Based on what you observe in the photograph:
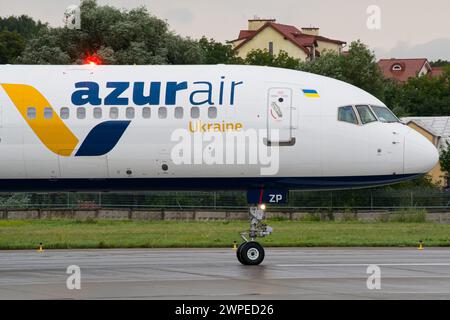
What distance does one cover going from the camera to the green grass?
4300 centimetres

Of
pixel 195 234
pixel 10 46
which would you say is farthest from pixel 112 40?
pixel 10 46

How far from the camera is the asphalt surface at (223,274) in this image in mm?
24828

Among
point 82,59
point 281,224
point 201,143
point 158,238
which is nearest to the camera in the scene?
point 201,143

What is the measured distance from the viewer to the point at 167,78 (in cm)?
3231

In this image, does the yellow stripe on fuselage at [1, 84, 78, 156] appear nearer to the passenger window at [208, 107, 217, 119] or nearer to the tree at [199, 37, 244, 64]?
the passenger window at [208, 107, 217, 119]

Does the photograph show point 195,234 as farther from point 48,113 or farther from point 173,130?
point 48,113

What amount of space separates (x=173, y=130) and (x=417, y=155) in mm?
6809

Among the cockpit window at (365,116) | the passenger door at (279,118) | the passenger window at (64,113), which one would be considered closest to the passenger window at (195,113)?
the passenger door at (279,118)

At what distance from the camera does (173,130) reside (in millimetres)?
31688

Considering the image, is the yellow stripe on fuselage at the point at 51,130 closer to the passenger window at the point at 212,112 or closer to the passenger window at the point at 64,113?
the passenger window at the point at 64,113
